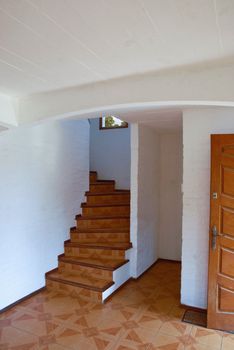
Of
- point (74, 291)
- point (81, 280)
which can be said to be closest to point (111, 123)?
point (81, 280)

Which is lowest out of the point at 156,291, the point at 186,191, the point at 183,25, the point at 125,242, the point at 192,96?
the point at 156,291

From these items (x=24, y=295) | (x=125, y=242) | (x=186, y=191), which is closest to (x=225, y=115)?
(x=186, y=191)

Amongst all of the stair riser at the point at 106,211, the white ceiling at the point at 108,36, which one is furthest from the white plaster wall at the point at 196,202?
the stair riser at the point at 106,211

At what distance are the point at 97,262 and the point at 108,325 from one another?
105cm

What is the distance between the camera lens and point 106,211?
4633mm

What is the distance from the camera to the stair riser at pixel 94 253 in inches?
153

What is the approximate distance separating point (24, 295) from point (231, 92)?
3.25 meters

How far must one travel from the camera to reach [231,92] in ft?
6.07

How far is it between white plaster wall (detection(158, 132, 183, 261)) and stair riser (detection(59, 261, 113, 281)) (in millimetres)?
1650

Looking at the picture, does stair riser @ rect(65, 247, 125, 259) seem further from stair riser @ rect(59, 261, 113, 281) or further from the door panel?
the door panel

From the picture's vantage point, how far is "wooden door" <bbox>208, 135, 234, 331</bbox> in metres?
2.67

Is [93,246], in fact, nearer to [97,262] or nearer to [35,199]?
[97,262]

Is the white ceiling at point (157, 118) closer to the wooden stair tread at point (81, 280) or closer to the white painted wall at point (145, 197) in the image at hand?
the white painted wall at point (145, 197)

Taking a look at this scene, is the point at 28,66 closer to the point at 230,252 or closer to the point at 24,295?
the point at 230,252
